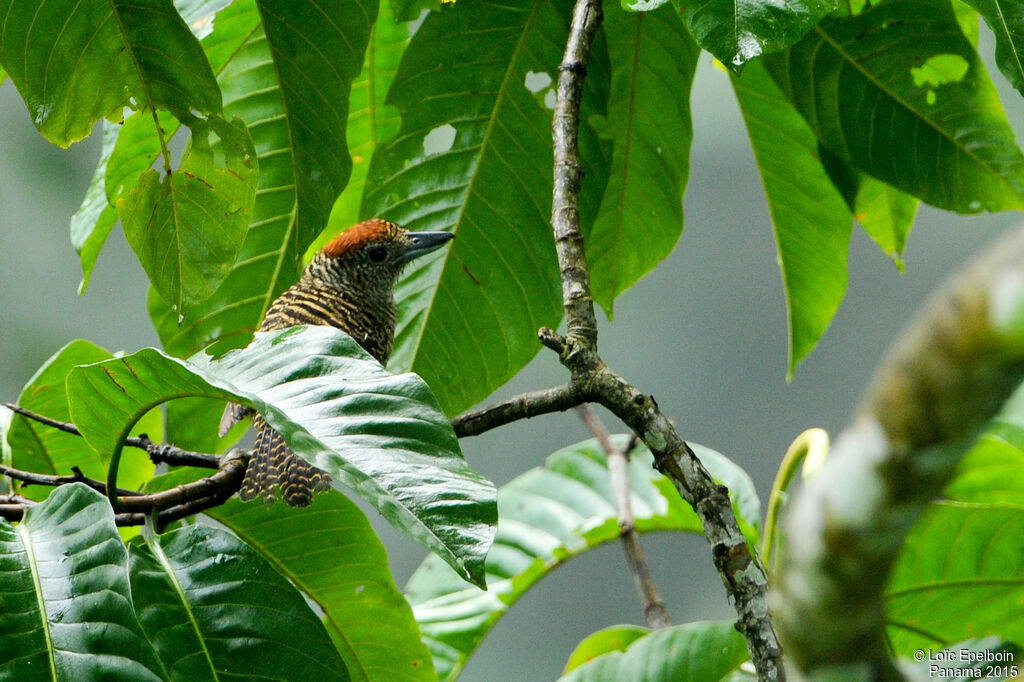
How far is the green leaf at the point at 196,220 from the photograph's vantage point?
154 cm

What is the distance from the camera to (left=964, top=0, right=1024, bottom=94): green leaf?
1.23 m

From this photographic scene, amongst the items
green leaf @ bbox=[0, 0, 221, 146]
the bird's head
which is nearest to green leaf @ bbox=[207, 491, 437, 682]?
green leaf @ bbox=[0, 0, 221, 146]

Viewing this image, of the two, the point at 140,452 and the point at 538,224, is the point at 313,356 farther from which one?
the point at 140,452

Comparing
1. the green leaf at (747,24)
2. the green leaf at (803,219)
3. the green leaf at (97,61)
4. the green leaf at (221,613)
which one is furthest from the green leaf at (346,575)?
the green leaf at (803,219)

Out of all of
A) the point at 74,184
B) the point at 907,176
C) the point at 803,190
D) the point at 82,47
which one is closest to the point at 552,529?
the point at 803,190

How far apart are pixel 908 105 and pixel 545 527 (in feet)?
4.53

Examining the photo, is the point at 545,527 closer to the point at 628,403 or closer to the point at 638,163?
the point at 638,163

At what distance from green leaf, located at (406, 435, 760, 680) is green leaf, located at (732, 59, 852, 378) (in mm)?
434

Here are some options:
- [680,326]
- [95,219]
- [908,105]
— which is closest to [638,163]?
[908,105]

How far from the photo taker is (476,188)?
6.44ft

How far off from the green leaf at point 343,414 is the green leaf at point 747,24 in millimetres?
566

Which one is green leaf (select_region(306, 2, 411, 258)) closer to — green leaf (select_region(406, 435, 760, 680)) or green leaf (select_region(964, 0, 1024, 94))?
green leaf (select_region(406, 435, 760, 680))

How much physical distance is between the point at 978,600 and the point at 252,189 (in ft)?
5.03

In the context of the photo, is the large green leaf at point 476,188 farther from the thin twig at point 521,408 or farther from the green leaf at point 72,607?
the green leaf at point 72,607
